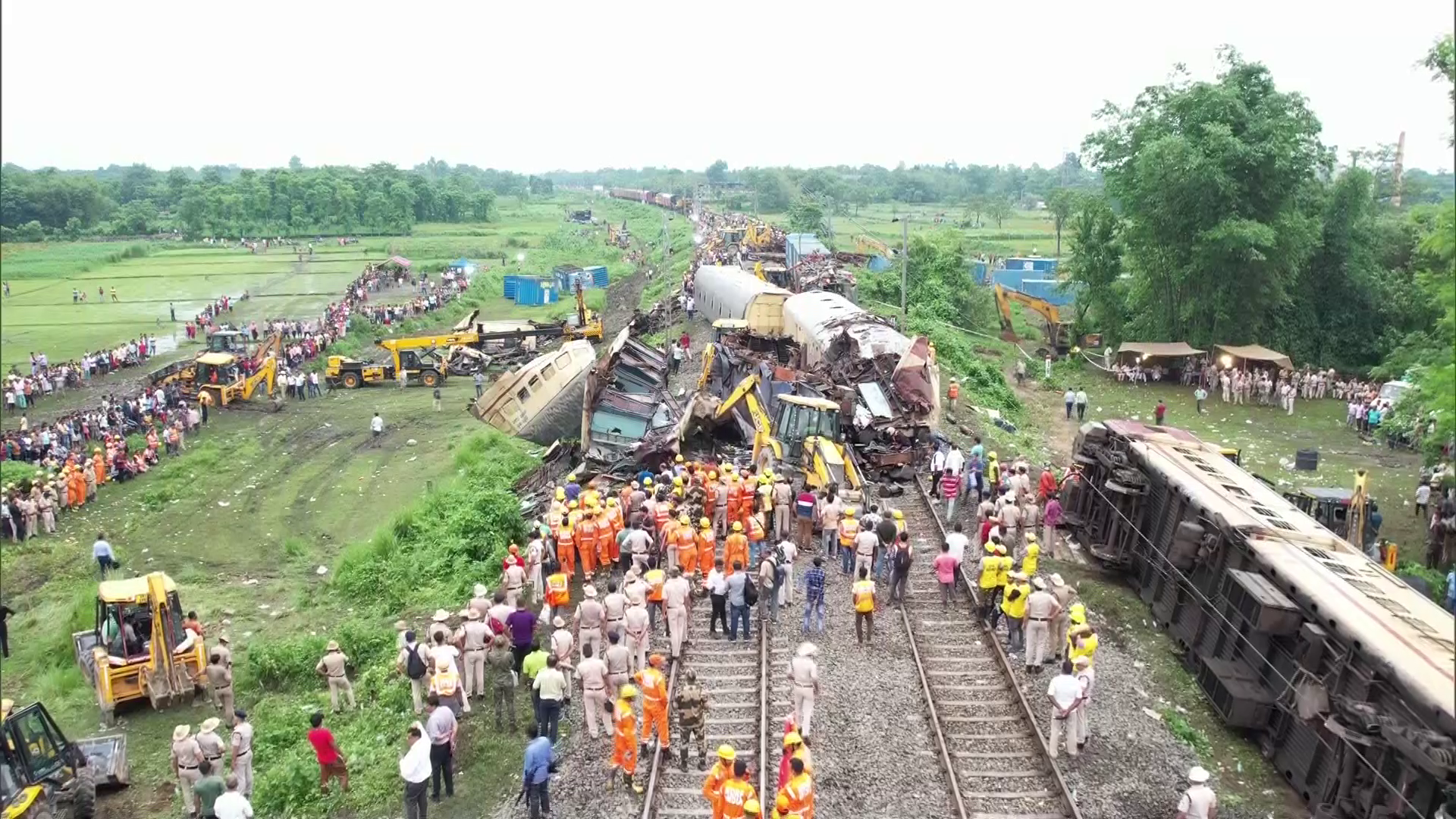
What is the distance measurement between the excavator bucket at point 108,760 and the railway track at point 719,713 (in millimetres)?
7006

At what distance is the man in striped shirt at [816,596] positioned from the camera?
1469cm

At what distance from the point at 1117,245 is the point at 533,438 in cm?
2680

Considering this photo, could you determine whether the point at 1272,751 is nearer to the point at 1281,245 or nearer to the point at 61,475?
the point at 61,475

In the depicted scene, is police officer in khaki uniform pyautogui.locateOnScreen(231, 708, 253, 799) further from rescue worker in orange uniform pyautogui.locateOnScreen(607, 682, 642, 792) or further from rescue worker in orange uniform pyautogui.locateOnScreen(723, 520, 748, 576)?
rescue worker in orange uniform pyautogui.locateOnScreen(723, 520, 748, 576)

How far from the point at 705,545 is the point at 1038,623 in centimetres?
529

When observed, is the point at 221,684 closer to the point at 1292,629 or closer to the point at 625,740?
the point at 625,740

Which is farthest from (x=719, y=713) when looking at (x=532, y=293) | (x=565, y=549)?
(x=532, y=293)

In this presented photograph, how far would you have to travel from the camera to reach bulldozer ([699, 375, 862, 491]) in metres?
19.4

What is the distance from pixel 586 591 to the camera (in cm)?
1313

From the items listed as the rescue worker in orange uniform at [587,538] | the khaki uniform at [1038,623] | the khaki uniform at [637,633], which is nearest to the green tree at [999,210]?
the rescue worker in orange uniform at [587,538]

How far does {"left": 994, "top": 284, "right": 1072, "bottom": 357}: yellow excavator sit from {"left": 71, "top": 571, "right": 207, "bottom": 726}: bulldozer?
115 ft

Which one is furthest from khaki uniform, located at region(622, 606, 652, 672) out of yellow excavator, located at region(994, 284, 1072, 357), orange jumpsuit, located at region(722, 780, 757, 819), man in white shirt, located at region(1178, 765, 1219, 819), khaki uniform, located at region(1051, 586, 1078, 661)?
yellow excavator, located at region(994, 284, 1072, 357)

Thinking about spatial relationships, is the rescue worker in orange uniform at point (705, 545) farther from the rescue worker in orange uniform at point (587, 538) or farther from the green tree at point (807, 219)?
the green tree at point (807, 219)

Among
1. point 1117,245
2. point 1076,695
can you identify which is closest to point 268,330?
point 1117,245
